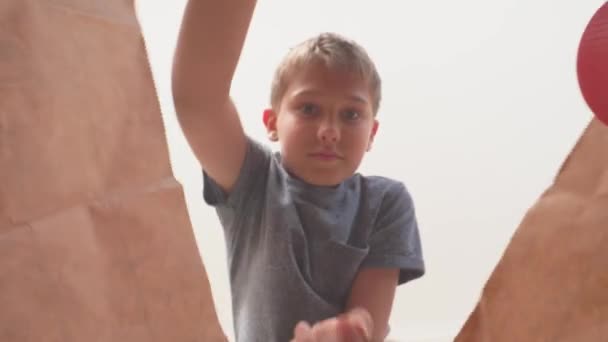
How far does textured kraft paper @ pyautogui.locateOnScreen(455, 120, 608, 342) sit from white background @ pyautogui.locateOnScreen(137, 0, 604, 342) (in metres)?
0.55

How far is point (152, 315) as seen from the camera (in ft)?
1.12

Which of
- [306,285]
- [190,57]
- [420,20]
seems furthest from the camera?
[420,20]

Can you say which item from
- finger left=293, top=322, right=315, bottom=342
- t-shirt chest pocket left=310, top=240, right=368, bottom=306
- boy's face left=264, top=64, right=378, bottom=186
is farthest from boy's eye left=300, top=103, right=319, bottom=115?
finger left=293, top=322, right=315, bottom=342

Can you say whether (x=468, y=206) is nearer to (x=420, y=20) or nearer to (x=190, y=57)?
(x=420, y=20)

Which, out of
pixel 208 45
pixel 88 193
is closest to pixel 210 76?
pixel 208 45

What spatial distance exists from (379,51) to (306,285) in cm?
44

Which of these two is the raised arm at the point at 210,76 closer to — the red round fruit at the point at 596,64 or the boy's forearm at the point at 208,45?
the boy's forearm at the point at 208,45

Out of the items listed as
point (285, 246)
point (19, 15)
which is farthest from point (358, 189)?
point (19, 15)

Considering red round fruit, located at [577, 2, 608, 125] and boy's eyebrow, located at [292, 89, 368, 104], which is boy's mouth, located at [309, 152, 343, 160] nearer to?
boy's eyebrow, located at [292, 89, 368, 104]

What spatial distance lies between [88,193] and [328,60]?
1.04 ft

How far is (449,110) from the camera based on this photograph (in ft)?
3.06

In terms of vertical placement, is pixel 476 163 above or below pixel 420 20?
below

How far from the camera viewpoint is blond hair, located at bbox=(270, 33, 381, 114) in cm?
61

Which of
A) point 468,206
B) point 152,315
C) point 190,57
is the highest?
point 190,57
